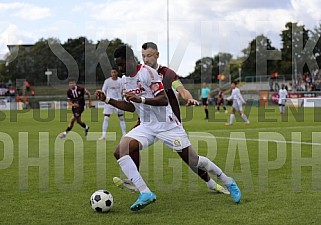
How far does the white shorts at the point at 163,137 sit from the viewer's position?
23.5 feet

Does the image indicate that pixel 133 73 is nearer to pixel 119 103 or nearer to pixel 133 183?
pixel 119 103

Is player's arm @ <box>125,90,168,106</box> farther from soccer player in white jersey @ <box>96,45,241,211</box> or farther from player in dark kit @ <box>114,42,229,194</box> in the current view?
player in dark kit @ <box>114,42,229,194</box>

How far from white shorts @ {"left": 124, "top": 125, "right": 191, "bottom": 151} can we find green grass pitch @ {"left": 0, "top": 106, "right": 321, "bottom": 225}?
2.59 feet

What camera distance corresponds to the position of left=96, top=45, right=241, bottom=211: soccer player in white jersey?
22.8 feet

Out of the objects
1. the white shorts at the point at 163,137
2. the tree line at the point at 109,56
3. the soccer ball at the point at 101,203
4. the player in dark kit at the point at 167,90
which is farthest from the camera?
the tree line at the point at 109,56

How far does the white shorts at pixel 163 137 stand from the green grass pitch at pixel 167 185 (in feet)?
2.59

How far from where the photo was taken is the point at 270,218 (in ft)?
20.6

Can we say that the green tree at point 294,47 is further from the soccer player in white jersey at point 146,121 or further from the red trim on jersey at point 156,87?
the red trim on jersey at point 156,87

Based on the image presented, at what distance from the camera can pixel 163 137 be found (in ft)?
23.7

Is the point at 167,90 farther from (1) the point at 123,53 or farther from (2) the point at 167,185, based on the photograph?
(2) the point at 167,185

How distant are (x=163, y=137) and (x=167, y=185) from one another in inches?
65.4

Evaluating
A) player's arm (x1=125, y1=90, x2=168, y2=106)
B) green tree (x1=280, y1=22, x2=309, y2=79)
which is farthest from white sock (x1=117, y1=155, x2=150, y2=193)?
green tree (x1=280, y1=22, x2=309, y2=79)

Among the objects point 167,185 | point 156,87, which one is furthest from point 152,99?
point 167,185

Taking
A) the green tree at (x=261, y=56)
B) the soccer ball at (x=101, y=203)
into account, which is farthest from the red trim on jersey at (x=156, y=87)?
the green tree at (x=261, y=56)
